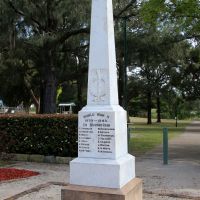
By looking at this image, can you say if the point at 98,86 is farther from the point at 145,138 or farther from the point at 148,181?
the point at 145,138

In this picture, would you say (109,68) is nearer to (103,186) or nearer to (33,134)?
(103,186)

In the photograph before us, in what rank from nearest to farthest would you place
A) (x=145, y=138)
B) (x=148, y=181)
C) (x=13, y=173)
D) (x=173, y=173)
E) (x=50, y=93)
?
(x=148, y=181)
(x=13, y=173)
(x=173, y=173)
(x=50, y=93)
(x=145, y=138)

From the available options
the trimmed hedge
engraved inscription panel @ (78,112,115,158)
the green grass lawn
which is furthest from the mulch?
the green grass lawn

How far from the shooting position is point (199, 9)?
1558 cm

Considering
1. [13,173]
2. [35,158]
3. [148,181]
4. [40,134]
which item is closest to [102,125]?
[148,181]

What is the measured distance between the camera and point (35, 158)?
13430 mm

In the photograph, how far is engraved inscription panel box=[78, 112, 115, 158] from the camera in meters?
6.24

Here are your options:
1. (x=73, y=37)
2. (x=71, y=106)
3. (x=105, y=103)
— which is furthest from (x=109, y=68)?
(x=71, y=106)

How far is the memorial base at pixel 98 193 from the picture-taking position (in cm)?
591

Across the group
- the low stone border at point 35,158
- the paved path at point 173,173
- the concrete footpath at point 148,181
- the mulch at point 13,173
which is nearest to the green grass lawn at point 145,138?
the paved path at point 173,173

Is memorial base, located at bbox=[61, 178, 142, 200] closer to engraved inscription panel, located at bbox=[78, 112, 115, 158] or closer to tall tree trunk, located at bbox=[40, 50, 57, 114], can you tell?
engraved inscription panel, located at bbox=[78, 112, 115, 158]

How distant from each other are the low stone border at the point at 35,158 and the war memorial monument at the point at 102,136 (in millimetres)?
6445

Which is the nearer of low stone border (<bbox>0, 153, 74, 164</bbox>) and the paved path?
the paved path

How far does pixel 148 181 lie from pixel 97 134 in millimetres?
4164
